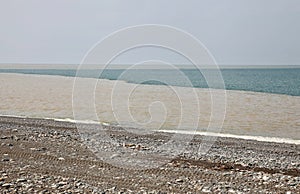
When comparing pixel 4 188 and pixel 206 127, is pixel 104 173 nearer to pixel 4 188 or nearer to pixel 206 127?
pixel 4 188

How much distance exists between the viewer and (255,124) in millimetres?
34844

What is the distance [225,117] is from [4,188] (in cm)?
2908

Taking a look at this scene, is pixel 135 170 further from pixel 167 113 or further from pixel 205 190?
pixel 167 113

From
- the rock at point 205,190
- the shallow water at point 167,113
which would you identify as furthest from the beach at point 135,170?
the shallow water at point 167,113

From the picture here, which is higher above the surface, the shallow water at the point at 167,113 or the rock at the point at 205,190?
the rock at the point at 205,190

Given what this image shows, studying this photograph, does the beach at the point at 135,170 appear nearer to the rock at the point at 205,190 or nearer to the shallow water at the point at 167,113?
the rock at the point at 205,190

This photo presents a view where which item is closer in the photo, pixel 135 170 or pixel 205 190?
pixel 205 190

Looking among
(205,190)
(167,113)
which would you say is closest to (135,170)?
(205,190)

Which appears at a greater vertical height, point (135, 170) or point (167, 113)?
point (135, 170)

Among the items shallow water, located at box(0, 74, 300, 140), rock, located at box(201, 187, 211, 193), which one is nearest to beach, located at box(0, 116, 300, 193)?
rock, located at box(201, 187, 211, 193)

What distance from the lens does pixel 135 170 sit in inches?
583

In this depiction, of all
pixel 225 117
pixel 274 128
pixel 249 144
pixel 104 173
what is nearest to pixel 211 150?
pixel 249 144

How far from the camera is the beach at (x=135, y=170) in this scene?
12719 millimetres

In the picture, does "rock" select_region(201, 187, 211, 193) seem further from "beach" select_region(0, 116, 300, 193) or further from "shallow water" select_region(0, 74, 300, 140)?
"shallow water" select_region(0, 74, 300, 140)
